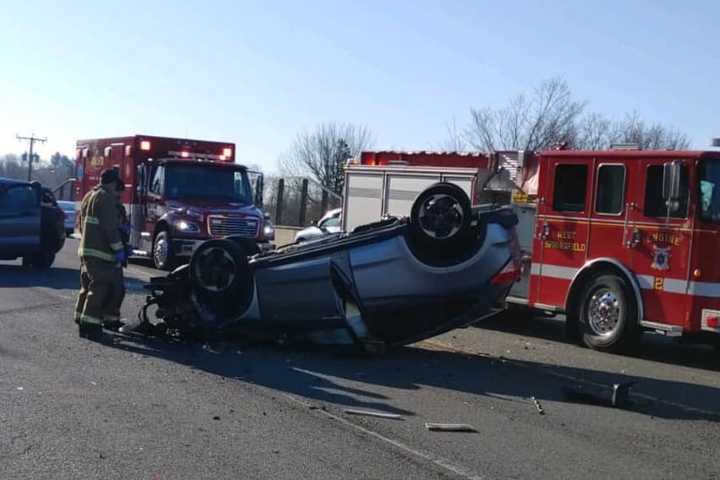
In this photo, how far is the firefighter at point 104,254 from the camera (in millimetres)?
10367

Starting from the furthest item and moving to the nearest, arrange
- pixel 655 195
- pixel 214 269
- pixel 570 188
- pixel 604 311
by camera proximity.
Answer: pixel 570 188 < pixel 604 311 < pixel 655 195 < pixel 214 269

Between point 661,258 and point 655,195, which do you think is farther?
point 655,195

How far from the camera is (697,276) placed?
34.7 feet

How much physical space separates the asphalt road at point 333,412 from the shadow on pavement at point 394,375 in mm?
22

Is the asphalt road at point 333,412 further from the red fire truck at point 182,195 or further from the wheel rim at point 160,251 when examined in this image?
the wheel rim at point 160,251

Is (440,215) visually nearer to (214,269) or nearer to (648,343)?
(214,269)

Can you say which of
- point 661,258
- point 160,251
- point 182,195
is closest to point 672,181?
point 661,258

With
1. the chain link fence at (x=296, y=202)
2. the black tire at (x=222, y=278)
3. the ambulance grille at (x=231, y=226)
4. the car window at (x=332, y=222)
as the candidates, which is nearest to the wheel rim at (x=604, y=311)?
the black tire at (x=222, y=278)

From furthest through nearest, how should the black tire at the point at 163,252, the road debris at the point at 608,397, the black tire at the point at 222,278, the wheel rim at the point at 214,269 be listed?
the black tire at the point at 163,252 < the wheel rim at the point at 214,269 < the black tire at the point at 222,278 < the road debris at the point at 608,397

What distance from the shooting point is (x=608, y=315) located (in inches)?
452

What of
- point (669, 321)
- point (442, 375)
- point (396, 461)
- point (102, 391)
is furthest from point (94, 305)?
point (669, 321)

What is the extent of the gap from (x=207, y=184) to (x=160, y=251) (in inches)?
66.8

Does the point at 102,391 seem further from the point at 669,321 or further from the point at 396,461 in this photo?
Result: the point at 669,321

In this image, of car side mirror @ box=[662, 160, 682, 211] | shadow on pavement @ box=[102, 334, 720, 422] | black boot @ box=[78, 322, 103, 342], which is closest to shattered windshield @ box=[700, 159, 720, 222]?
car side mirror @ box=[662, 160, 682, 211]
